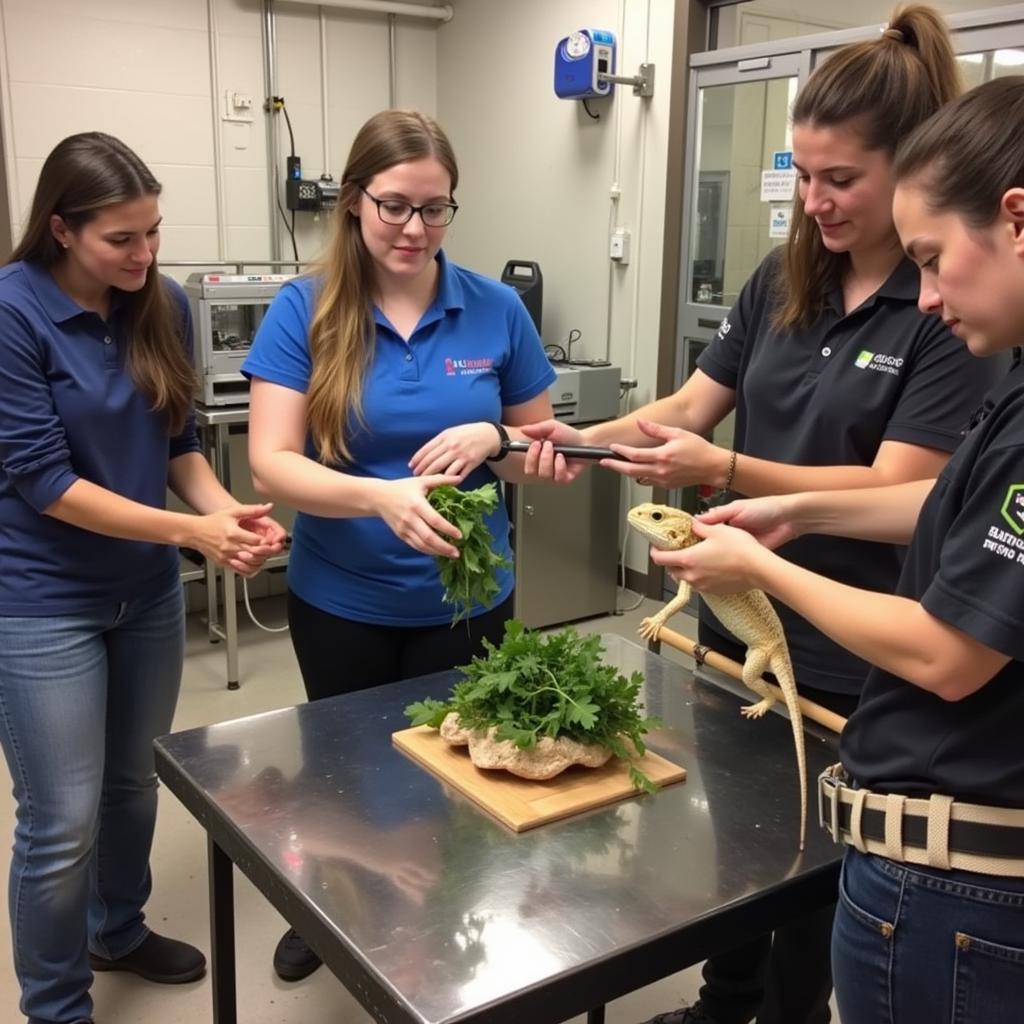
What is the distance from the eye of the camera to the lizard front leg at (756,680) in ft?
5.02

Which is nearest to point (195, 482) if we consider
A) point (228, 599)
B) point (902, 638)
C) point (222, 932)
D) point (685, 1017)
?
point (222, 932)

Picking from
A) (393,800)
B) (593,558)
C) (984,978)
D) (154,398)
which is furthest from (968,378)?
(593,558)

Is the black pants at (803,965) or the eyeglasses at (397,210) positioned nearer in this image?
the black pants at (803,965)

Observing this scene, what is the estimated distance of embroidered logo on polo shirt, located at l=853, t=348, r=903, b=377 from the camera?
1485mm

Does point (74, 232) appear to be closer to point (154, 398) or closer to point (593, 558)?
point (154, 398)

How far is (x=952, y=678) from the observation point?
96 centimetres

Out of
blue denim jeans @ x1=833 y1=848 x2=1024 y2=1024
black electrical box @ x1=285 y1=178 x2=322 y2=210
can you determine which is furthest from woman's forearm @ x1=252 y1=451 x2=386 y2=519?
black electrical box @ x1=285 y1=178 x2=322 y2=210

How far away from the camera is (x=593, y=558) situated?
4367 mm

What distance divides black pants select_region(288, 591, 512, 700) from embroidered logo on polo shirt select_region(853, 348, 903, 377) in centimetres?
82

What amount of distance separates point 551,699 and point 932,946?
593 millimetres

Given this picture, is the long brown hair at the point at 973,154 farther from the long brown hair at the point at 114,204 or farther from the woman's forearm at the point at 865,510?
the long brown hair at the point at 114,204

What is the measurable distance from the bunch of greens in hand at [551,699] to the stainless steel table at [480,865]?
0.31ft

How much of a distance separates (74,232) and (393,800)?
3.62 ft

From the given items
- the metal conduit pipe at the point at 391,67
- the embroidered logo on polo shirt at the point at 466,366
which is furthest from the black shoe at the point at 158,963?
the metal conduit pipe at the point at 391,67
